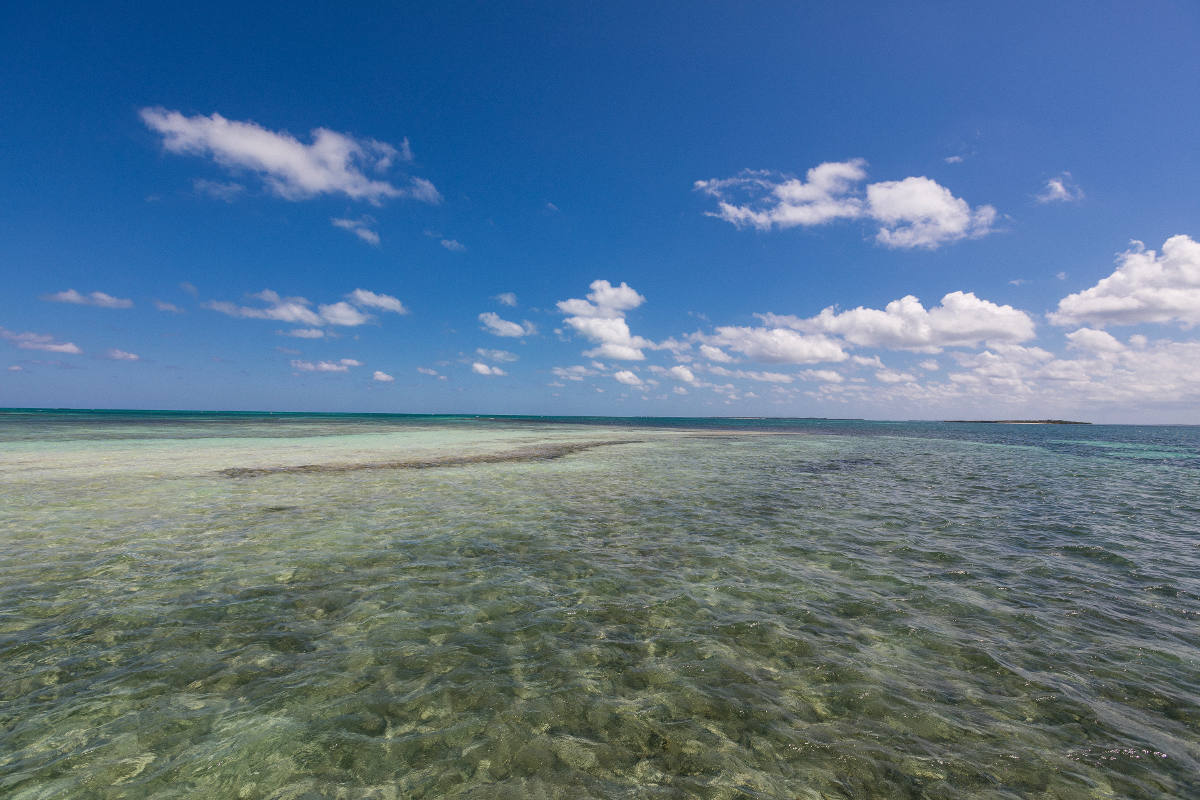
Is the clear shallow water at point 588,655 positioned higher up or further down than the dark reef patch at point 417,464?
further down

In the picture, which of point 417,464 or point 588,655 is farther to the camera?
point 417,464

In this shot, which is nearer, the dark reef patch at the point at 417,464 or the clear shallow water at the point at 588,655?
the clear shallow water at the point at 588,655

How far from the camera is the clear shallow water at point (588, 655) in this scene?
5043 mm

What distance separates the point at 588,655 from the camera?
7.36 metres

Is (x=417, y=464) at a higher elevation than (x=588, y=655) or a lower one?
higher

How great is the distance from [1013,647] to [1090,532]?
38.8ft

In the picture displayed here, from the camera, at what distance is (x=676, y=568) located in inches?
446

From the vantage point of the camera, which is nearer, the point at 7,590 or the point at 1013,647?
the point at 1013,647

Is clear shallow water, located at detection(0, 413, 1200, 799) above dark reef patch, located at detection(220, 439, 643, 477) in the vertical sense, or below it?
below

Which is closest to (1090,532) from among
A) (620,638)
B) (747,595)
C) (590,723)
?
(747,595)

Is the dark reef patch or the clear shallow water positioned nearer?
the clear shallow water

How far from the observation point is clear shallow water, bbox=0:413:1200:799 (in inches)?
199

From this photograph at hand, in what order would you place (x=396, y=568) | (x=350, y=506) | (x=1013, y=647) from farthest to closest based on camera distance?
(x=350, y=506) < (x=396, y=568) < (x=1013, y=647)

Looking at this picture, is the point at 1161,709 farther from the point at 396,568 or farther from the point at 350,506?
the point at 350,506
